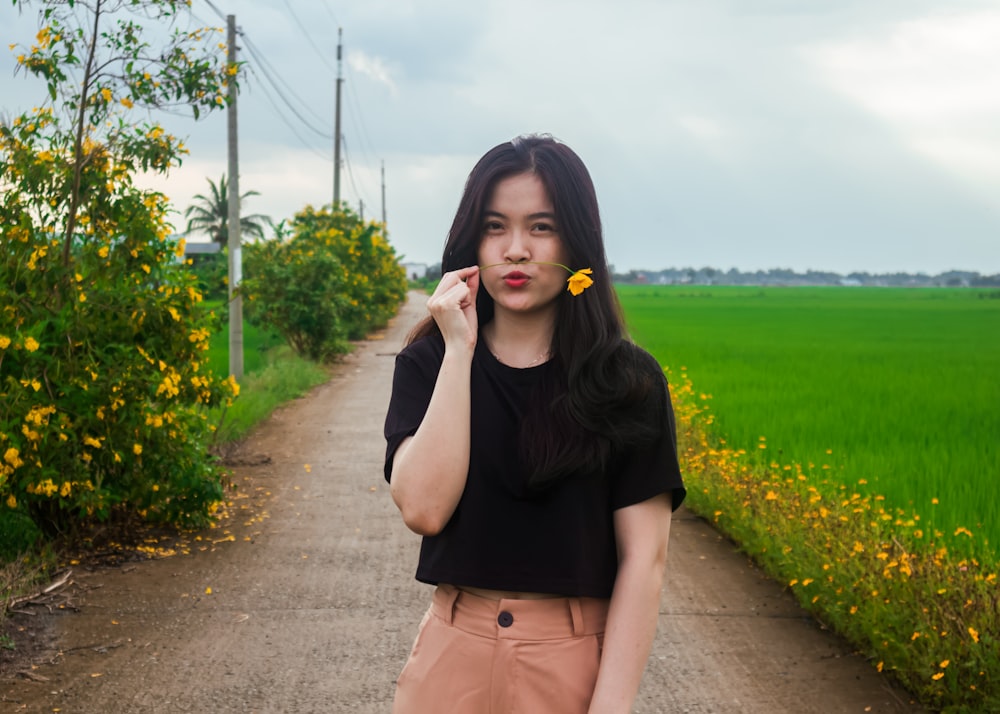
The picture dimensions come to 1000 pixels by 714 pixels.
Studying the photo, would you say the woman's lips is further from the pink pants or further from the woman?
the pink pants

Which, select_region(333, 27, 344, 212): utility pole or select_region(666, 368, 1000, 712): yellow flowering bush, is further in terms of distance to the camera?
select_region(333, 27, 344, 212): utility pole

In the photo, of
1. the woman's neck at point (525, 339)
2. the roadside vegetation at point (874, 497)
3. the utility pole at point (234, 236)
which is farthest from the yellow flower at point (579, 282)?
the utility pole at point (234, 236)

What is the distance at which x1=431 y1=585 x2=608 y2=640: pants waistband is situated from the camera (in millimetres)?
1870

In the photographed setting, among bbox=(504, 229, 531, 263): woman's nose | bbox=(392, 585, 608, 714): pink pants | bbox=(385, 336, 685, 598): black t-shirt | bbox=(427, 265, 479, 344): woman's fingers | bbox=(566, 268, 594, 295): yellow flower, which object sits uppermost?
bbox=(504, 229, 531, 263): woman's nose

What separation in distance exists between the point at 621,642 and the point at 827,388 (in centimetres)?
1262

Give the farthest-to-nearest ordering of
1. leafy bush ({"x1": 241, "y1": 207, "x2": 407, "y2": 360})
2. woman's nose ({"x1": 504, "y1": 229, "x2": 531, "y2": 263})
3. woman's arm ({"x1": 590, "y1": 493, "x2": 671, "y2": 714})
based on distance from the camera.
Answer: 1. leafy bush ({"x1": 241, "y1": 207, "x2": 407, "y2": 360})
2. woman's nose ({"x1": 504, "y1": 229, "x2": 531, "y2": 263})
3. woman's arm ({"x1": 590, "y1": 493, "x2": 671, "y2": 714})

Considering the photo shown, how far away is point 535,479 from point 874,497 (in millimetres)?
5515

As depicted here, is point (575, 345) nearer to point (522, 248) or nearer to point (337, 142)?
point (522, 248)

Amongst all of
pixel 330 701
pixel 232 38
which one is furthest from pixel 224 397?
pixel 232 38

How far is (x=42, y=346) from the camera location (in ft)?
19.6

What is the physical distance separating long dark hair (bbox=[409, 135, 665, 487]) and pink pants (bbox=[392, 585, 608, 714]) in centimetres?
23

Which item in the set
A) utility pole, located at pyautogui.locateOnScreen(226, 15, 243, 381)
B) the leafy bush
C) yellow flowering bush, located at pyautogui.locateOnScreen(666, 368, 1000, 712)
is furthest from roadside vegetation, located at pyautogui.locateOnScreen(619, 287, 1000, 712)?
the leafy bush

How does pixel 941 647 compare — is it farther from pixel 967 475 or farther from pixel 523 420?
pixel 967 475

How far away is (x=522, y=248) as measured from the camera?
197 centimetres
